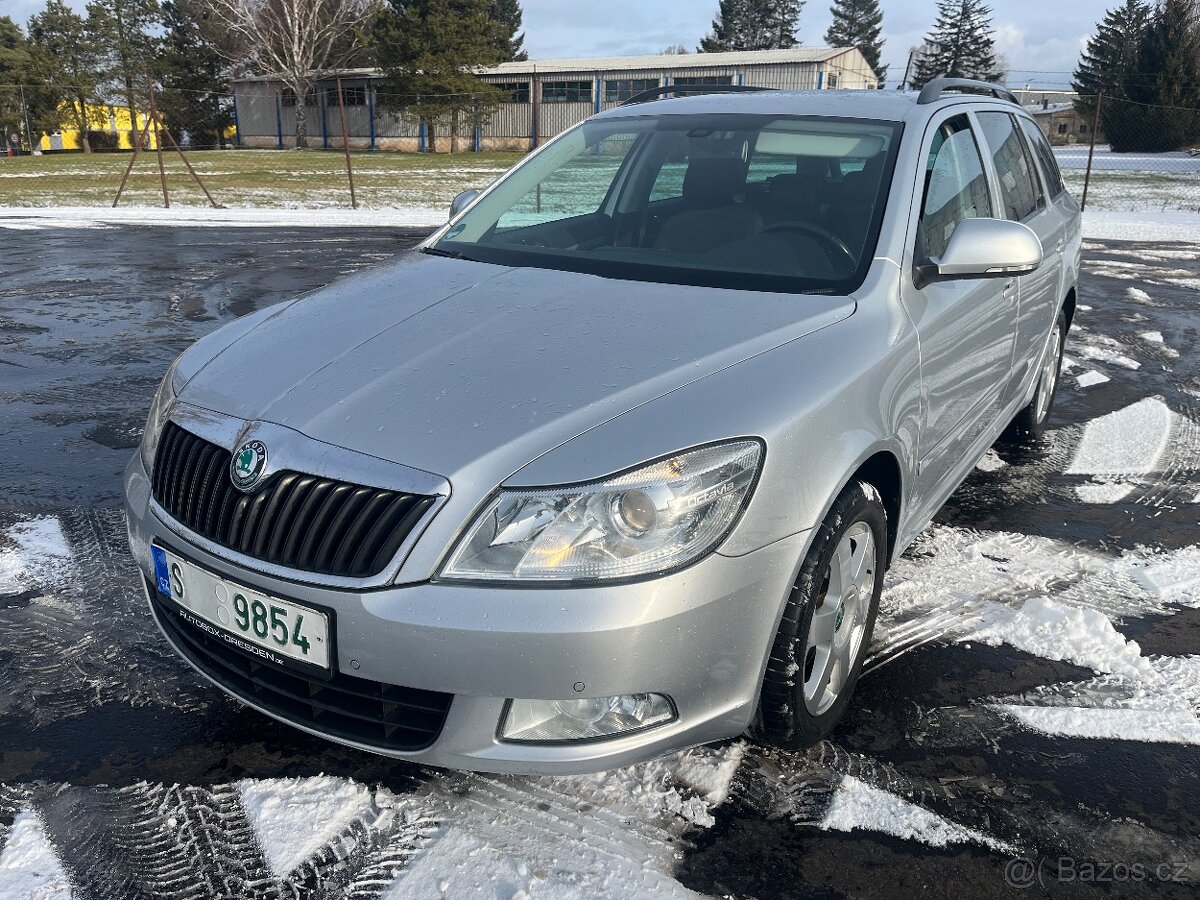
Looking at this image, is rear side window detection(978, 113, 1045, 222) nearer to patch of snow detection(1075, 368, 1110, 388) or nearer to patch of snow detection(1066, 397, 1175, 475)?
patch of snow detection(1066, 397, 1175, 475)

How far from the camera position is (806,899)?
2.10 metres

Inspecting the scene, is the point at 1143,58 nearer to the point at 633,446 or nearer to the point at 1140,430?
the point at 1140,430

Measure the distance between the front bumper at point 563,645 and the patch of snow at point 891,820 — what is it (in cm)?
44

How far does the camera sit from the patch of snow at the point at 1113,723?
8.77ft

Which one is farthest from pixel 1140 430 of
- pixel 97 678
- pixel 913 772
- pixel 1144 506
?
pixel 97 678

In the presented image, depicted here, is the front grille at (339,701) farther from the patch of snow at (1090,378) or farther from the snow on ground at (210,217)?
the snow on ground at (210,217)

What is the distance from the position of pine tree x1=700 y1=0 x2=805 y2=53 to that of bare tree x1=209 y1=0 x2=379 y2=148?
32.8 m

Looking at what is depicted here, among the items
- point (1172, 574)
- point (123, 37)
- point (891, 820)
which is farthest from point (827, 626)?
point (123, 37)

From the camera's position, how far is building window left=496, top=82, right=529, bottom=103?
47.0 m

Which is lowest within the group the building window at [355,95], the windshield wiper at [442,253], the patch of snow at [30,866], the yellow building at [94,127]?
the patch of snow at [30,866]

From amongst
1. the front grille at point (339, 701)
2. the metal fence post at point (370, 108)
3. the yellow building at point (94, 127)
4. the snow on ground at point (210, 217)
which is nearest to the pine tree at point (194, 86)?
the yellow building at point (94, 127)

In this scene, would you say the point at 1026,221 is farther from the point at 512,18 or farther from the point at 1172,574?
the point at 512,18

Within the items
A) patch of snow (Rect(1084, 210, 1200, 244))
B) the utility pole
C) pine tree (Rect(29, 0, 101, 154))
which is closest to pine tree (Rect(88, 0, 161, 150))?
pine tree (Rect(29, 0, 101, 154))

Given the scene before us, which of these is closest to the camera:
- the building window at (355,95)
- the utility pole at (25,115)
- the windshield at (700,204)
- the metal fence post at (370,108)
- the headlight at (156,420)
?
the headlight at (156,420)
